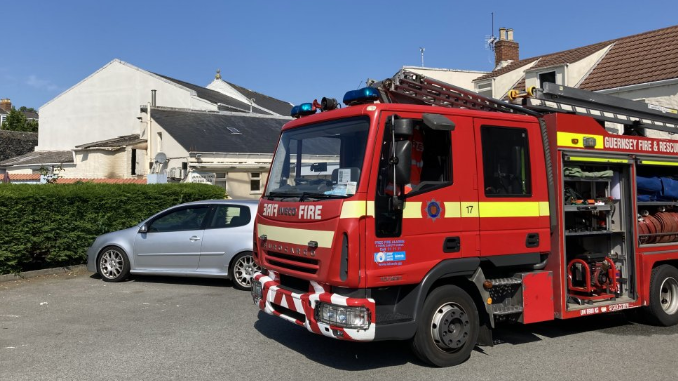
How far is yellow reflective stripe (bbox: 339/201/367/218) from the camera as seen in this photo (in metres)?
5.13

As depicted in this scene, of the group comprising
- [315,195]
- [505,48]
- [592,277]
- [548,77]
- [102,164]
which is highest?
[505,48]

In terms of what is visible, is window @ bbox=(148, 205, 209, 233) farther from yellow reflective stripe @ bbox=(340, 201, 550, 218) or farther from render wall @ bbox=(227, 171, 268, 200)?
render wall @ bbox=(227, 171, 268, 200)

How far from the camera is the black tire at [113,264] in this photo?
10477mm

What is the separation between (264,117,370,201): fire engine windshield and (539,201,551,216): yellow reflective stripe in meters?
Result: 2.32

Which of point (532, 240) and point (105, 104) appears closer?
point (532, 240)

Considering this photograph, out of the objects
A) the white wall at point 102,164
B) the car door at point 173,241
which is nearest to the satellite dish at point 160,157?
the white wall at point 102,164

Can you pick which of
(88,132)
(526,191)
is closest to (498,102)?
(526,191)

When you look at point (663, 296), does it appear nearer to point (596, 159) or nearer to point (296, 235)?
point (596, 159)

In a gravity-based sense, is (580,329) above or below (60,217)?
below

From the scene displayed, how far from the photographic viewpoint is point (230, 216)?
10.2 metres

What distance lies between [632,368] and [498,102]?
123 inches

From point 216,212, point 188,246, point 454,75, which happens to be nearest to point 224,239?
point 216,212

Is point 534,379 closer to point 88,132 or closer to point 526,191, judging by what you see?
point 526,191

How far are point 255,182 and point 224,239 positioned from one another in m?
16.8
